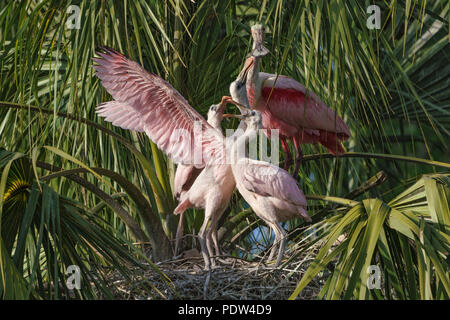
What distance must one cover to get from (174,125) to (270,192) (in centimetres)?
77

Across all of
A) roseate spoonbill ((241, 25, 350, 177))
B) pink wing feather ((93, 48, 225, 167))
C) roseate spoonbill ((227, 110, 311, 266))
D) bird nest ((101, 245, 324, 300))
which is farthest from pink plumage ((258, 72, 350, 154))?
bird nest ((101, 245, 324, 300))

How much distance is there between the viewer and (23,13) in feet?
16.0

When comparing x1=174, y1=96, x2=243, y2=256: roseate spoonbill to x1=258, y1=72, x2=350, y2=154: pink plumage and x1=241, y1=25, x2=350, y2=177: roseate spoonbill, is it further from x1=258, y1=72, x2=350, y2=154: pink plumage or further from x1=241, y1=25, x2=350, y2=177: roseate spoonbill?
x1=258, y1=72, x2=350, y2=154: pink plumage

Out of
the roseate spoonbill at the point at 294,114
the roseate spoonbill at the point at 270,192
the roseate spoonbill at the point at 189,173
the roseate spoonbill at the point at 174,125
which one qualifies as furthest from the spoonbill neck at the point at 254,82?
the roseate spoonbill at the point at 270,192

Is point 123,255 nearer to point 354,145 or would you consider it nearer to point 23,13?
point 23,13

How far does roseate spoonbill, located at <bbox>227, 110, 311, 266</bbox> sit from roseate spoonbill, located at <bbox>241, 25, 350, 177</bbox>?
0.84 meters

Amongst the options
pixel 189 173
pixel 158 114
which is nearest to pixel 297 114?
pixel 189 173

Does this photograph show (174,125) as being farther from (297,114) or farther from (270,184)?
(297,114)

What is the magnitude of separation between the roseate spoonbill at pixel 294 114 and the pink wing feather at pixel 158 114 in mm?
652

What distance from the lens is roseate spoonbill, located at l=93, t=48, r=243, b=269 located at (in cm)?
500

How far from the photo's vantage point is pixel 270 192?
481cm

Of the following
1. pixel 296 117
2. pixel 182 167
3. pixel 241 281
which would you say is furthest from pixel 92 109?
pixel 241 281

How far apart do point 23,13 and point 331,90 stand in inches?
72.0

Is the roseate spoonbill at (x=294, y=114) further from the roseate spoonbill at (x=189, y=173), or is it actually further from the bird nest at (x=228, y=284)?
the bird nest at (x=228, y=284)
